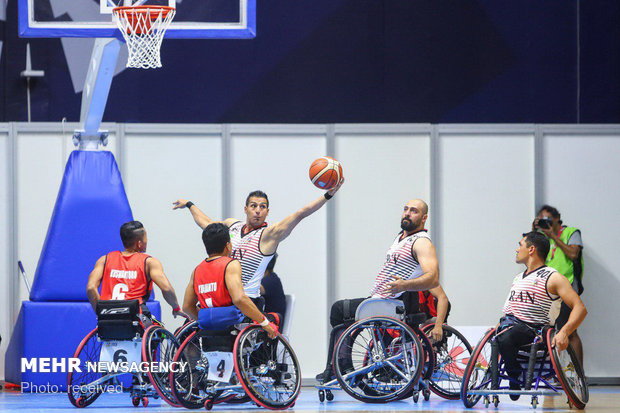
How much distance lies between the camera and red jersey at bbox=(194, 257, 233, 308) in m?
7.84

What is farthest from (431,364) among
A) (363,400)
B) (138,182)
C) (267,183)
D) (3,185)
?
(3,185)

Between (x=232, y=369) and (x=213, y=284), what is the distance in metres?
0.62

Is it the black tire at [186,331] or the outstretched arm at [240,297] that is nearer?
the outstretched arm at [240,297]

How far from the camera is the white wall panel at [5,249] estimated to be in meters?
10.5

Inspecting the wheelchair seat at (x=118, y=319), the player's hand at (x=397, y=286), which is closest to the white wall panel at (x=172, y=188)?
the wheelchair seat at (x=118, y=319)

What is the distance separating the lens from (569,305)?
8133mm

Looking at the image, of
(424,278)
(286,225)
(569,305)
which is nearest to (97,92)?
(286,225)

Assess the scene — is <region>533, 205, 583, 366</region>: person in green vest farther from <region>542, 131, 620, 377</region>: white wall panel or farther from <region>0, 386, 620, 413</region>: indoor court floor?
<region>0, 386, 620, 413</region>: indoor court floor

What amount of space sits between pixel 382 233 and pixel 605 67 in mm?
3095

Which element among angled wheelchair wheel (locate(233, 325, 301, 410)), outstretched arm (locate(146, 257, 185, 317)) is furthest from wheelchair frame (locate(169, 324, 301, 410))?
outstretched arm (locate(146, 257, 185, 317))

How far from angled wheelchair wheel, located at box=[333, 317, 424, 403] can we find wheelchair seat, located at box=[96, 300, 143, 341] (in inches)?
59.3

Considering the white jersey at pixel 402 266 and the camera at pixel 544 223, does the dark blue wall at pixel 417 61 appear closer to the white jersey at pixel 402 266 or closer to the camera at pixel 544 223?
the camera at pixel 544 223

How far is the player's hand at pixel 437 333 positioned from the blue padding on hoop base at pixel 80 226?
284cm

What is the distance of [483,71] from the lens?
38.1ft
